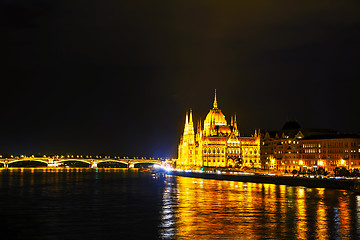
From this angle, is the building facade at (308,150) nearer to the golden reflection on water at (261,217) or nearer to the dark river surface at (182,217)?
the dark river surface at (182,217)

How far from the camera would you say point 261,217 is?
57844 millimetres

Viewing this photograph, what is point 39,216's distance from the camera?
5825 centimetres

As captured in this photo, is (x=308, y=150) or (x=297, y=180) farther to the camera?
(x=308, y=150)

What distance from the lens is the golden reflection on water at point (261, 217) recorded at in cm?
4684

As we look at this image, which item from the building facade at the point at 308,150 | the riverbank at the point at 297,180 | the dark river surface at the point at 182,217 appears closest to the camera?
the dark river surface at the point at 182,217

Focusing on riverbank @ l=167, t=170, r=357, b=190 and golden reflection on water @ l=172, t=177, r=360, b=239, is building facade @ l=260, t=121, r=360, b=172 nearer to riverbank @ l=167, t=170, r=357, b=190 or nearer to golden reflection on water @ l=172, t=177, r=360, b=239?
riverbank @ l=167, t=170, r=357, b=190

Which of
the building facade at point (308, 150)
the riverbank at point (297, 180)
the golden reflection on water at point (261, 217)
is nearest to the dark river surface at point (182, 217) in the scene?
the golden reflection on water at point (261, 217)

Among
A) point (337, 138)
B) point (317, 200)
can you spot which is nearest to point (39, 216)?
point (317, 200)

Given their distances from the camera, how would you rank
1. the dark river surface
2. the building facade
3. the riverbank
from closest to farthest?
the dark river surface
the riverbank
the building facade

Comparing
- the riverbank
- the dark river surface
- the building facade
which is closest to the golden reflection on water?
the dark river surface

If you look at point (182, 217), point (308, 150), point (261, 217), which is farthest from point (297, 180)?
point (182, 217)

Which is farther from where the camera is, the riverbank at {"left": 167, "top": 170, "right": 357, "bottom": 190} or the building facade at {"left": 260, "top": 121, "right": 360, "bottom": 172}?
the building facade at {"left": 260, "top": 121, "right": 360, "bottom": 172}

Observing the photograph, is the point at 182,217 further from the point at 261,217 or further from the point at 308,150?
the point at 308,150

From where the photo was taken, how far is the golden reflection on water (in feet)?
154
